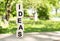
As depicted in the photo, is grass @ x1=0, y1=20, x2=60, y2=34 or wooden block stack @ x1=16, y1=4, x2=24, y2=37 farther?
grass @ x1=0, y1=20, x2=60, y2=34

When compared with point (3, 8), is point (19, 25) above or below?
below

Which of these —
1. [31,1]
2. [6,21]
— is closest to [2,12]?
[6,21]

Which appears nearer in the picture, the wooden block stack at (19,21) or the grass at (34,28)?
the wooden block stack at (19,21)

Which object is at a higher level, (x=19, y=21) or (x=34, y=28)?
(x=19, y=21)

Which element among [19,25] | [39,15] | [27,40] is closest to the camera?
[19,25]

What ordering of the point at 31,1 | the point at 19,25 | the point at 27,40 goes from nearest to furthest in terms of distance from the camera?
the point at 19,25 → the point at 27,40 → the point at 31,1

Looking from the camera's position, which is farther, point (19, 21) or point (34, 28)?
point (34, 28)

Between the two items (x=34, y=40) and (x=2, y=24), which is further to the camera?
(x=2, y=24)

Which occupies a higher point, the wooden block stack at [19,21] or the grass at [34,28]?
the wooden block stack at [19,21]

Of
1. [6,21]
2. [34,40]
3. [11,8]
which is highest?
[11,8]

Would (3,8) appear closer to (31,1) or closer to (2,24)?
(2,24)

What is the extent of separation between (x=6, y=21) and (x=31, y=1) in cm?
338

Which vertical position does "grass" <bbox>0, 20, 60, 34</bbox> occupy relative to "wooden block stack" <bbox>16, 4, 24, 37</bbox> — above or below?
below

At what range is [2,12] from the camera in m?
20.2
